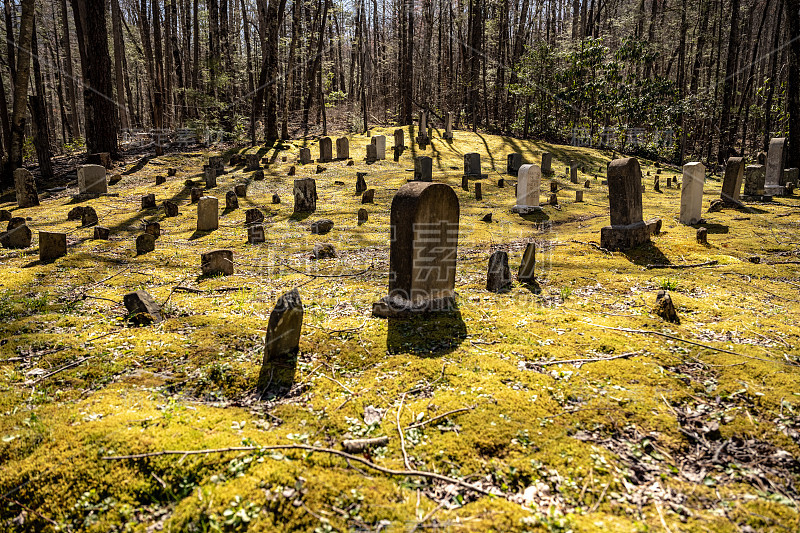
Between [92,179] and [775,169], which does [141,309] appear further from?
[775,169]

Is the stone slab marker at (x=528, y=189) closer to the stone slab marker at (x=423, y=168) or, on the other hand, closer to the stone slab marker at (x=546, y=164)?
the stone slab marker at (x=423, y=168)

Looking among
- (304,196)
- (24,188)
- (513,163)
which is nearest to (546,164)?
(513,163)

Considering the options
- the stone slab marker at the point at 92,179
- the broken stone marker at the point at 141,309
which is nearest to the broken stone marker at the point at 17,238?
the broken stone marker at the point at 141,309

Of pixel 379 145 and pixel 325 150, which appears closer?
pixel 325 150

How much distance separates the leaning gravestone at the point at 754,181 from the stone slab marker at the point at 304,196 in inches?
512

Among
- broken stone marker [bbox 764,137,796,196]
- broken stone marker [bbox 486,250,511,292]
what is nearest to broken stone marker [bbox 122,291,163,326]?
broken stone marker [bbox 486,250,511,292]

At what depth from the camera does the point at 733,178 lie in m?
12.3

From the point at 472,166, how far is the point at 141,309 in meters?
14.3

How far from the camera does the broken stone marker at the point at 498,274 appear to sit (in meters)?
7.36

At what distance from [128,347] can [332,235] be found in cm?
654

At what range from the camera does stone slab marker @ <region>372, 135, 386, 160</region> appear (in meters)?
20.0

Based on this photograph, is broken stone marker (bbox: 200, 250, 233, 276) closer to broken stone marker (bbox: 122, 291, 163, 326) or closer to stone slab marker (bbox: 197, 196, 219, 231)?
broken stone marker (bbox: 122, 291, 163, 326)

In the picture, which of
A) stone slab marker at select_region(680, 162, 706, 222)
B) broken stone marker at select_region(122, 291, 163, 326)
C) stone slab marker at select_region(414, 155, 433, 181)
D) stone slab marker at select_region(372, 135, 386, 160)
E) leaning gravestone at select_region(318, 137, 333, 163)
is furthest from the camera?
stone slab marker at select_region(372, 135, 386, 160)

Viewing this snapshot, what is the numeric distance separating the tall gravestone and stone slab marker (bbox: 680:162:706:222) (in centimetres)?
221
